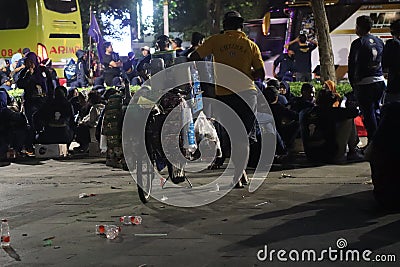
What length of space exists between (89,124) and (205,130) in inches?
188

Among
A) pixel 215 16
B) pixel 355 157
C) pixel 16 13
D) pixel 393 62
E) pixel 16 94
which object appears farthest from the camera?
pixel 215 16

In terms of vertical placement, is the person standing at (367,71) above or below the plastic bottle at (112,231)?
above

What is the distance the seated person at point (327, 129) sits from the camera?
38.7 ft

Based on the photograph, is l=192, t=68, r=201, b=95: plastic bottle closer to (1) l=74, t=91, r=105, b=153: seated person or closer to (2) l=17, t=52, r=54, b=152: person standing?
(1) l=74, t=91, r=105, b=153: seated person

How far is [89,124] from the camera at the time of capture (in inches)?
559

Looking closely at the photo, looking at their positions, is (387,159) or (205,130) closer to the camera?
(387,159)

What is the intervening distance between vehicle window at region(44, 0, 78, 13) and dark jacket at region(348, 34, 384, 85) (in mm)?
13747

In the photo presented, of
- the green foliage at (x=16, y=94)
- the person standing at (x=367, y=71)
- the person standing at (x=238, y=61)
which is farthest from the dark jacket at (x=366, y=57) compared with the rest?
the green foliage at (x=16, y=94)

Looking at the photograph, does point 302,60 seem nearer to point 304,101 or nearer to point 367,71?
point 304,101

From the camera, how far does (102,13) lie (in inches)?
1662

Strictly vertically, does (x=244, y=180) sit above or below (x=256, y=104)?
below

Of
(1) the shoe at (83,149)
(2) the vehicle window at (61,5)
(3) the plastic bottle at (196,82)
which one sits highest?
(3) the plastic bottle at (196,82)

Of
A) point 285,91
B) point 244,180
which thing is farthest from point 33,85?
point 244,180

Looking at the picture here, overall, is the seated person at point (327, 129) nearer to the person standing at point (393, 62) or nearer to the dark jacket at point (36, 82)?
the person standing at point (393, 62)
